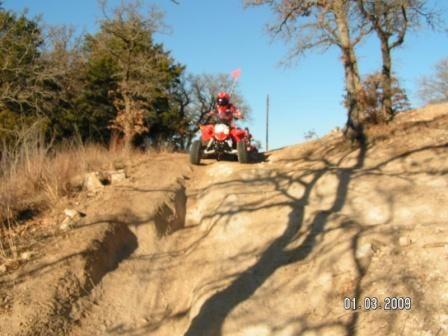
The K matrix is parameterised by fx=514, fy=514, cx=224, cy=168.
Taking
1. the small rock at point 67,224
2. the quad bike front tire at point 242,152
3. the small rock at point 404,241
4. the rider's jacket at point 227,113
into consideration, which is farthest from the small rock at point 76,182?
the small rock at point 404,241

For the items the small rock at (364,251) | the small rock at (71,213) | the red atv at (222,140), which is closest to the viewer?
the small rock at (364,251)

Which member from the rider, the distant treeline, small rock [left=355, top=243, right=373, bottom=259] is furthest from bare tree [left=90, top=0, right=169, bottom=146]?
small rock [left=355, top=243, right=373, bottom=259]

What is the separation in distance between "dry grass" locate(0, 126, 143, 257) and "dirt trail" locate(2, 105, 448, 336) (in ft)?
2.58

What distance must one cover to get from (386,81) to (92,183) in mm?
8443

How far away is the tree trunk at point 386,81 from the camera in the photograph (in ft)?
41.9

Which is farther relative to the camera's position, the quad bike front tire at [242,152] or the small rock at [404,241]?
the quad bike front tire at [242,152]

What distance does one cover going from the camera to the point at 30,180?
25.1 feet

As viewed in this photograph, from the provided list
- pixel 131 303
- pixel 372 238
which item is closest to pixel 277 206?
pixel 372 238

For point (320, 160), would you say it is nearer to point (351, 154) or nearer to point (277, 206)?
point (351, 154)

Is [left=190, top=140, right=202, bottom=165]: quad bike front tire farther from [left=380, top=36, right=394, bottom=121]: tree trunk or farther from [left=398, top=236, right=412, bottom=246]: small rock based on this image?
[left=398, top=236, right=412, bottom=246]: small rock

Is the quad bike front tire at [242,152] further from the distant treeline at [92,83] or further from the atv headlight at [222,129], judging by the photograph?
the distant treeline at [92,83]

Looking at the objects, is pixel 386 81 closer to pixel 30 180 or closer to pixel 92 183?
pixel 92 183

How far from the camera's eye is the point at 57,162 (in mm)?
8477

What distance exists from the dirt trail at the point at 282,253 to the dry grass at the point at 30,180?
79cm
